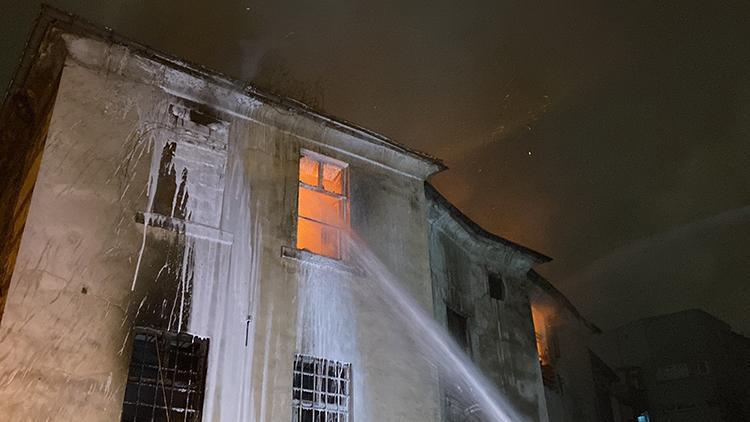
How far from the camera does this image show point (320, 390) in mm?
10742

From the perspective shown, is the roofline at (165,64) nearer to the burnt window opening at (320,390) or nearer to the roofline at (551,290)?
the burnt window opening at (320,390)

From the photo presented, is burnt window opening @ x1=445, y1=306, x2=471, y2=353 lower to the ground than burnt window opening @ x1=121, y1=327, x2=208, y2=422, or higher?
higher

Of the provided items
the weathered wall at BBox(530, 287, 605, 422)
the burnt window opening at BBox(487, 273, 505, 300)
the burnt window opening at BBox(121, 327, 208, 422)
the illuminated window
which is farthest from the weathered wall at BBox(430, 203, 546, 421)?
the burnt window opening at BBox(121, 327, 208, 422)

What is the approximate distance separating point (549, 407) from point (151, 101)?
53.4ft

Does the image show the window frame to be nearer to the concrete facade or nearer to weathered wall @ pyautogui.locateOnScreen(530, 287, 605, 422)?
the concrete facade

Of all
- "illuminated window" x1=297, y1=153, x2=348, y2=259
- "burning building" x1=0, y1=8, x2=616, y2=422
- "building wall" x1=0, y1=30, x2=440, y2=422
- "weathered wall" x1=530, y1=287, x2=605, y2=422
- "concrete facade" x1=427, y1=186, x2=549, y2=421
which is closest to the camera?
"building wall" x1=0, y1=30, x2=440, y2=422

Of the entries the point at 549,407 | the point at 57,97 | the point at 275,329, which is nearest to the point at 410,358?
the point at 275,329

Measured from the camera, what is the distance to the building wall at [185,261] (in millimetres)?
8609

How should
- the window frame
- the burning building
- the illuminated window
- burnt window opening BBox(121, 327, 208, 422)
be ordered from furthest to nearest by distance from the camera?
the illuminated window, the window frame, burnt window opening BBox(121, 327, 208, 422), the burning building

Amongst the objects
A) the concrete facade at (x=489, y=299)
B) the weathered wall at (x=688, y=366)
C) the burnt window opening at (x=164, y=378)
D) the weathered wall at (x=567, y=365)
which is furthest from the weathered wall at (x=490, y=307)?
the weathered wall at (x=688, y=366)

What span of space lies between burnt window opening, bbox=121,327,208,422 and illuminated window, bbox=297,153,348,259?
3.68 m

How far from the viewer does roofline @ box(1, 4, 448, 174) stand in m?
10.3

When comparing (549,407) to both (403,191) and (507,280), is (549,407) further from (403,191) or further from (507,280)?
(403,191)

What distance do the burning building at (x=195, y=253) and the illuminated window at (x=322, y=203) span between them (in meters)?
0.04
